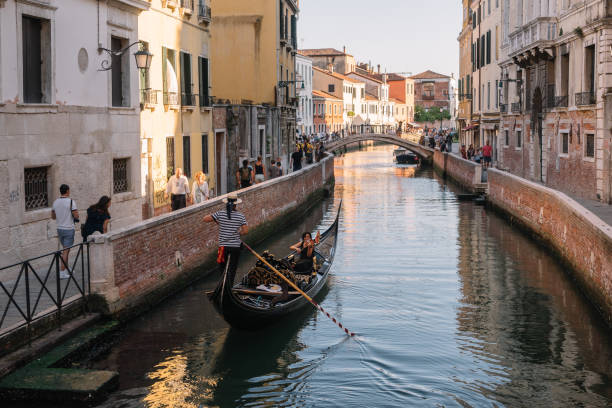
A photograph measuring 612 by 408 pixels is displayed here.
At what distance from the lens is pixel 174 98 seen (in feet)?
61.9

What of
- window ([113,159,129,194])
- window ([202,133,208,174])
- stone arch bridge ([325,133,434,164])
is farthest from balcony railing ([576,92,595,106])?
stone arch bridge ([325,133,434,164])

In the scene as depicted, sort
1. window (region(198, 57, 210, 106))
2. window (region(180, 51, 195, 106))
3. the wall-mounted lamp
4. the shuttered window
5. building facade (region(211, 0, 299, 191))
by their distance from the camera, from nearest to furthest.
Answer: the shuttered window, the wall-mounted lamp, window (region(180, 51, 195, 106)), window (region(198, 57, 210, 106)), building facade (region(211, 0, 299, 191))

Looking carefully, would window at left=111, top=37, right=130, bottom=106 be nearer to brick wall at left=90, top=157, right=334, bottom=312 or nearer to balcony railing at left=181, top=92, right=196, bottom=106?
brick wall at left=90, top=157, right=334, bottom=312

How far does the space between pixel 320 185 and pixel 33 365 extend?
24.3 meters

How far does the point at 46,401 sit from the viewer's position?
7.79 m

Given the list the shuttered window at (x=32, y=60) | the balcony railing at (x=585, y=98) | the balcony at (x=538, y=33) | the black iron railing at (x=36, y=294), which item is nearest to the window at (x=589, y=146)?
the balcony railing at (x=585, y=98)

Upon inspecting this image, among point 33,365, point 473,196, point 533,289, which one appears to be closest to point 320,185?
point 473,196

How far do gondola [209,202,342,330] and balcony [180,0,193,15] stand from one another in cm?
883

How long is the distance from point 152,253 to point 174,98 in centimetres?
762

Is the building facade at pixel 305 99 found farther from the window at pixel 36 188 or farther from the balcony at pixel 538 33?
the window at pixel 36 188

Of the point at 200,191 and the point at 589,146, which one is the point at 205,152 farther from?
the point at 589,146

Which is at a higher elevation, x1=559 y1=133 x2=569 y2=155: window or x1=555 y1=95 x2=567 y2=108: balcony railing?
x1=555 y1=95 x2=567 y2=108: balcony railing

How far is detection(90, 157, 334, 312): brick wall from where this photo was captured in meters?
10.3

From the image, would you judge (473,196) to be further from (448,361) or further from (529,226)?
(448,361)
